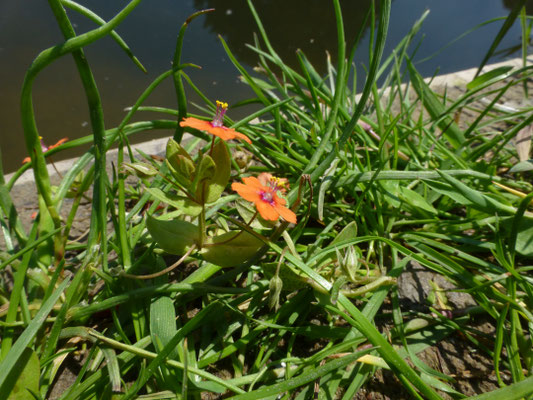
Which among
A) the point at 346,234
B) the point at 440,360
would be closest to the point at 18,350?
the point at 346,234

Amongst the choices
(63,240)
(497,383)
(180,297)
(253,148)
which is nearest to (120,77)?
Answer: (253,148)

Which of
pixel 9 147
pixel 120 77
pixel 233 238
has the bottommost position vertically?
pixel 233 238

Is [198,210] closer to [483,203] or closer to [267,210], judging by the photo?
[267,210]

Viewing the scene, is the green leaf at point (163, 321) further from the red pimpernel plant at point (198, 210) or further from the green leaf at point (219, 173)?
the green leaf at point (219, 173)

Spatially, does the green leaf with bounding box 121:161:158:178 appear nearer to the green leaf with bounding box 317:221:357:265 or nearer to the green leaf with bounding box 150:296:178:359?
the green leaf with bounding box 150:296:178:359

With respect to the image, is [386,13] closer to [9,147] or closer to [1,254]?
[1,254]

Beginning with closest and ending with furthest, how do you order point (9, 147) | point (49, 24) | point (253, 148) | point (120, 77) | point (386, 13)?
point (386, 13)
point (253, 148)
point (9, 147)
point (120, 77)
point (49, 24)

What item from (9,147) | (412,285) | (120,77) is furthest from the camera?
(120,77)

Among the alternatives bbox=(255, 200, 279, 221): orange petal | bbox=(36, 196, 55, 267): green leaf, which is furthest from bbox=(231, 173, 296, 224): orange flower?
bbox=(36, 196, 55, 267): green leaf

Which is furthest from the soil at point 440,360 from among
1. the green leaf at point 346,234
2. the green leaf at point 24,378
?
the green leaf at point 346,234
